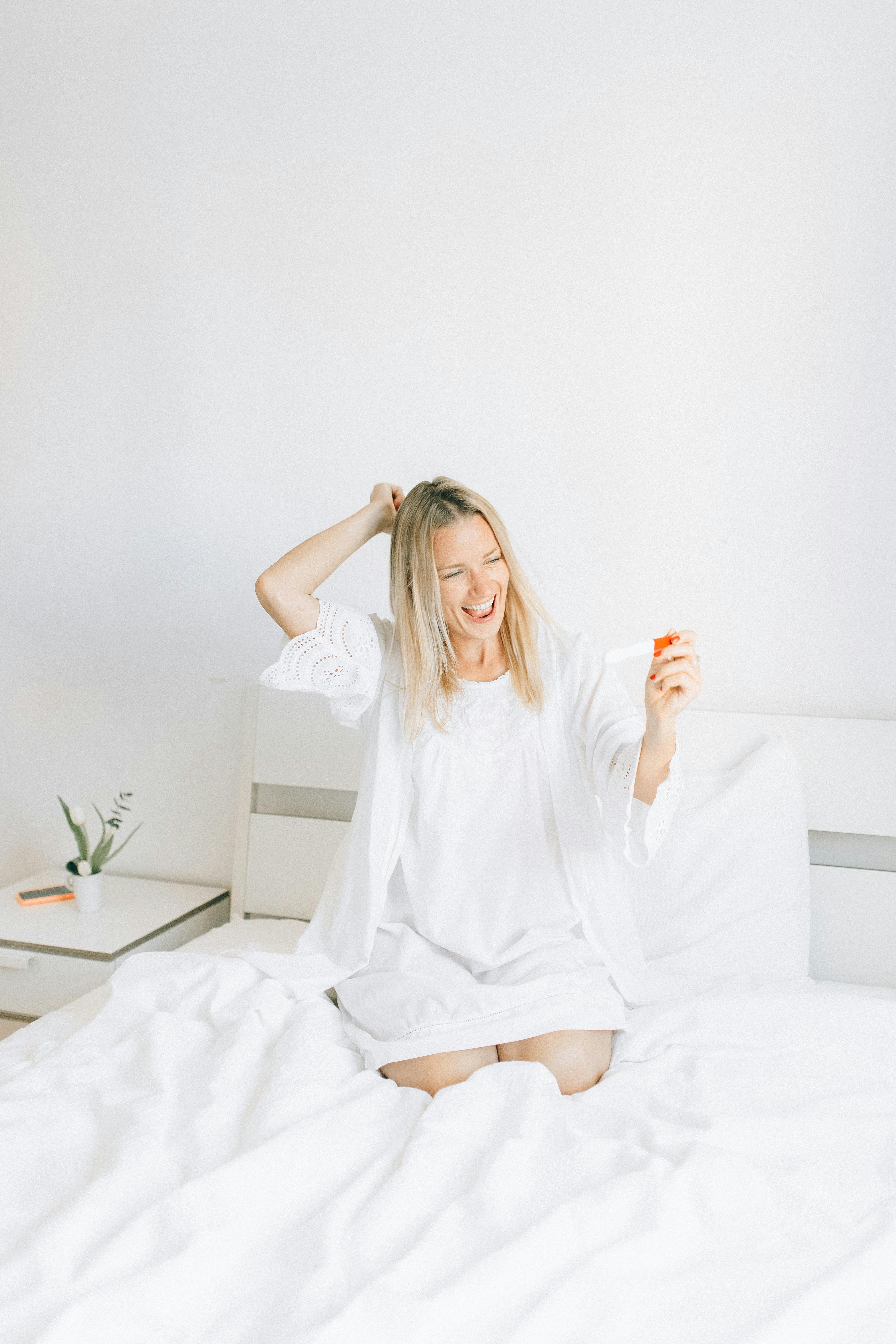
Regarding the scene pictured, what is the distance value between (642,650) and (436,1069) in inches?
24.4

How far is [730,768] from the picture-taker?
1.85 meters

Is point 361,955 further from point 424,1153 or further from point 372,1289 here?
point 372,1289

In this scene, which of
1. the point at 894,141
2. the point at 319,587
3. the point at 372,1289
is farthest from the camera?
the point at 319,587

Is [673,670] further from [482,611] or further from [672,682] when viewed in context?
[482,611]

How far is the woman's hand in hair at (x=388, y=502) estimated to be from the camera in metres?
1.71

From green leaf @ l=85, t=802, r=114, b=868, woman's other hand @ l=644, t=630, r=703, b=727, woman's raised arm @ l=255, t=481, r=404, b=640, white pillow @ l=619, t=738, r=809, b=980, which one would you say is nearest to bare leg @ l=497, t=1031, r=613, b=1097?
white pillow @ l=619, t=738, r=809, b=980

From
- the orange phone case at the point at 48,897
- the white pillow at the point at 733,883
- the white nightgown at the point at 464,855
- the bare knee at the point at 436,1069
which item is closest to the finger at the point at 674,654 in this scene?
the white nightgown at the point at 464,855

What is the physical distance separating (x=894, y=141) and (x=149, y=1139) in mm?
1978

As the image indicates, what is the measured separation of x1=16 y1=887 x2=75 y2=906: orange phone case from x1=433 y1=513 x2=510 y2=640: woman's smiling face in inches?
45.3

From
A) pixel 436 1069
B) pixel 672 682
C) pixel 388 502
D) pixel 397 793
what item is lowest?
pixel 436 1069

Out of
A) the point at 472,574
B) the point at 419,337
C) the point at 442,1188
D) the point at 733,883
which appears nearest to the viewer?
the point at 442,1188

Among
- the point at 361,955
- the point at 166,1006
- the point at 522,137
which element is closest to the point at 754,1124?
the point at 361,955

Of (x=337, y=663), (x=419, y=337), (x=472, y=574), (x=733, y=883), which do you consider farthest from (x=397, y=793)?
(x=419, y=337)

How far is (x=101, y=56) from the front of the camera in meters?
2.22
